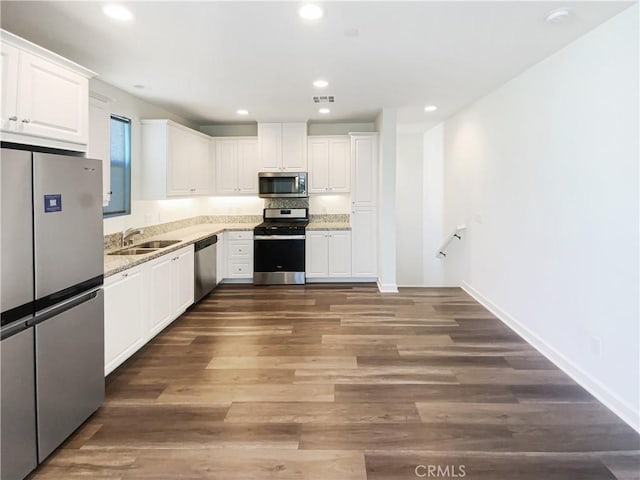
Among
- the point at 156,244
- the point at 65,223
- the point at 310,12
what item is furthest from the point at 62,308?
the point at 156,244

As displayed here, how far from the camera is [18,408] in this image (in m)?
2.00

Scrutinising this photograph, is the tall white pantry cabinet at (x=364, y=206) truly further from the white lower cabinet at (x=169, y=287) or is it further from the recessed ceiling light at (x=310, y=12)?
Result: the recessed ceiling light at (x=310, y=12)

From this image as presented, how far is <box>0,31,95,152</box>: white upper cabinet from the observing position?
84.4 inches

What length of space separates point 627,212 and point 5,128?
11.8ft

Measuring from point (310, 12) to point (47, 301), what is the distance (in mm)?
2293

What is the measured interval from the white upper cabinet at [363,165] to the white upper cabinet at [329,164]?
27cm

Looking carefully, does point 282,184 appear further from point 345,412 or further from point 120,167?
point 345,412

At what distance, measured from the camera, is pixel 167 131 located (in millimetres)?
5137

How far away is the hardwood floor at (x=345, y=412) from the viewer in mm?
2225

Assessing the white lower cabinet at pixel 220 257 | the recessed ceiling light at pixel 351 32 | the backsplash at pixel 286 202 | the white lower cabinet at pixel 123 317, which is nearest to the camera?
the recessed ceiling light at pixel 351 32

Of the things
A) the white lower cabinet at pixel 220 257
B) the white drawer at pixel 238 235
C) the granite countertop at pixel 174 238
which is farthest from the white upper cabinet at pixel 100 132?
the white drawer at pixel 238 235

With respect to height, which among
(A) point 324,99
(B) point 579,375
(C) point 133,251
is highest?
(A) point 324,99

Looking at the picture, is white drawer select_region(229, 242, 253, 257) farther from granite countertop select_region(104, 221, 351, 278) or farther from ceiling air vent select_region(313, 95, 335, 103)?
ceiling air vent select_region(313, 95, 335, 103)

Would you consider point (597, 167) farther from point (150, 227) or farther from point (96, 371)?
point (150, 227)
